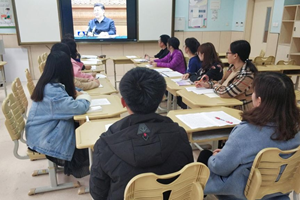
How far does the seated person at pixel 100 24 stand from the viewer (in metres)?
6.41

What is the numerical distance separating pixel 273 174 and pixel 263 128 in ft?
0.84

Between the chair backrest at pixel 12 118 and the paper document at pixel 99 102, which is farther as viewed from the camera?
the paper document at pixel 99 102

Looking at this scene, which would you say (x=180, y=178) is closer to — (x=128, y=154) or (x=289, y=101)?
(x=128, y=154)

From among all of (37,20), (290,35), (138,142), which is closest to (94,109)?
(138,142)

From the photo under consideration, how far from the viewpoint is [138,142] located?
0.97 m

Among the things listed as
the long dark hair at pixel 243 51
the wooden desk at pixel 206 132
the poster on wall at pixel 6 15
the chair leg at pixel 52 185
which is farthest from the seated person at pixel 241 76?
the poster on wall at pixel 6 15

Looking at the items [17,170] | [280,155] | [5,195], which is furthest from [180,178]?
[17,170]

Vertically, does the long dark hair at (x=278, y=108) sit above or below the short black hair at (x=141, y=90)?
below

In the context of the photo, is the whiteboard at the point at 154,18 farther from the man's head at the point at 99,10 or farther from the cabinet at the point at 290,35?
the cabinet at the point at 290,35

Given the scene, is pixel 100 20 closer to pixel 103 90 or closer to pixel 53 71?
pixel 103 90

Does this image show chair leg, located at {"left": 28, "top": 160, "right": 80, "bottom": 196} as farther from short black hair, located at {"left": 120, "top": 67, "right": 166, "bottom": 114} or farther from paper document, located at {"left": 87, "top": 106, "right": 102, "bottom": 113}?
short black hair, located at {"left": 120, "top": 67, "right": 166, "bottom": 114}

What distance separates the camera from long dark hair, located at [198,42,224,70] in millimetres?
2928

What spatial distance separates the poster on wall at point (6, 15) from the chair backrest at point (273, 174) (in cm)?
654

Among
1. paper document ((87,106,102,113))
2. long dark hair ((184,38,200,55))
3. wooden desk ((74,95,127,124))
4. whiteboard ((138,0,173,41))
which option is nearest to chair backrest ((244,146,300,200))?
wooden desk ((74,95,127,124))
